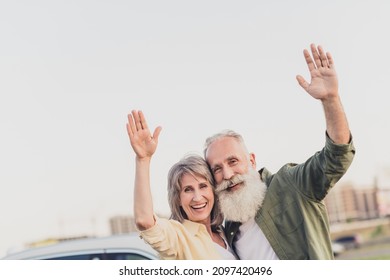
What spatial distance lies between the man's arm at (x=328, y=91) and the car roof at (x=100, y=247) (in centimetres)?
132

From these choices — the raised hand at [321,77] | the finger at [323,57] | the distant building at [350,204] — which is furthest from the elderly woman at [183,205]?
the distant building at [350,204]

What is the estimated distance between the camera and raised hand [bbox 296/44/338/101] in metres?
3.22

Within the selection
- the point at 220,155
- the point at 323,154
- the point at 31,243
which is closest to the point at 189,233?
the point at 220,155

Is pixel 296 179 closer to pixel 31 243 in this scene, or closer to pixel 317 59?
pixel 317 59

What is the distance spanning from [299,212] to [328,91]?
0.59 m

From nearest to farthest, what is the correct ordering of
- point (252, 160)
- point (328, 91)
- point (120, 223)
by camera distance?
point (328, 91) < point (252, 160) < point (120, 223)

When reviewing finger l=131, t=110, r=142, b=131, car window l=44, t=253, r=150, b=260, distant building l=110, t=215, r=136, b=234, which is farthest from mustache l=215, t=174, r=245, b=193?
distant building l=110, t=215, r=136, b=234

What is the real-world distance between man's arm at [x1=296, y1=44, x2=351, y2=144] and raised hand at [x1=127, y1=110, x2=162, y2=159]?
775mm

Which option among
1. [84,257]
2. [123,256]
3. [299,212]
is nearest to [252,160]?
[299,212]

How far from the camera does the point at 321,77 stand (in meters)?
3.33

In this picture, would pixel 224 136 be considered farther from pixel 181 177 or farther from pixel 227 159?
pixel 181 177

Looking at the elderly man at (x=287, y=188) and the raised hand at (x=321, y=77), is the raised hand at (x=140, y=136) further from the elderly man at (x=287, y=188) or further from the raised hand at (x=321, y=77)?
the raised hand at (x=321, y=77)

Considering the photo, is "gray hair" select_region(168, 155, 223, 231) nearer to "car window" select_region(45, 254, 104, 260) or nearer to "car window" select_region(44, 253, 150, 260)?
"car window" select_region(44, 253, 150, 260)

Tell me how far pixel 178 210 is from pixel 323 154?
0.79m
